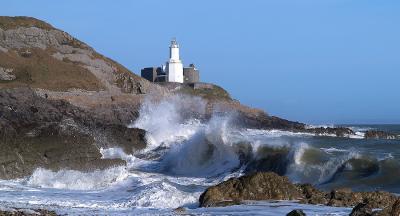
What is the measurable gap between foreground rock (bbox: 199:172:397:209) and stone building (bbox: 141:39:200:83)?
166 feet

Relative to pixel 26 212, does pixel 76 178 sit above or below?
above

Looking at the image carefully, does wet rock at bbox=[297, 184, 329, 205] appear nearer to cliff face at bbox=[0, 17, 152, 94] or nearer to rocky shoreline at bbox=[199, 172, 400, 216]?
rocky shoreline at bbox=[199, 172, 400, 216]

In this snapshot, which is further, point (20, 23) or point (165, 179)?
point (20, 23)

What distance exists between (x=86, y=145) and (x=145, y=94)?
24.3 m

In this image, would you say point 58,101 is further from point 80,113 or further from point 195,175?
point 195,175

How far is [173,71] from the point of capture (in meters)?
63.5

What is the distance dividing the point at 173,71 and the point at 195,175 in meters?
41.2

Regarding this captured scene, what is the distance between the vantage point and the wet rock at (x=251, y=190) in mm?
12211

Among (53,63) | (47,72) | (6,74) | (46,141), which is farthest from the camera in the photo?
(53,63)

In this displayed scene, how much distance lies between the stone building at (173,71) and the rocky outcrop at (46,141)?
34980mm

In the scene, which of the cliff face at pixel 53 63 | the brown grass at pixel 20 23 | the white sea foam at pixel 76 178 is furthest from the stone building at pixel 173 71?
the white sea foam at pixel 76 178

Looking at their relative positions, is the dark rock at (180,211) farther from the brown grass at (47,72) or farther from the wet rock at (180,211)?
the brown grass at (47,72)

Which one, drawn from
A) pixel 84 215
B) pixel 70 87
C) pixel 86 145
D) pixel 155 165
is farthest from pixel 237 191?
pixel 70 87

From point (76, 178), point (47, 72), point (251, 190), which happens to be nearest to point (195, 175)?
point (76, 178)
